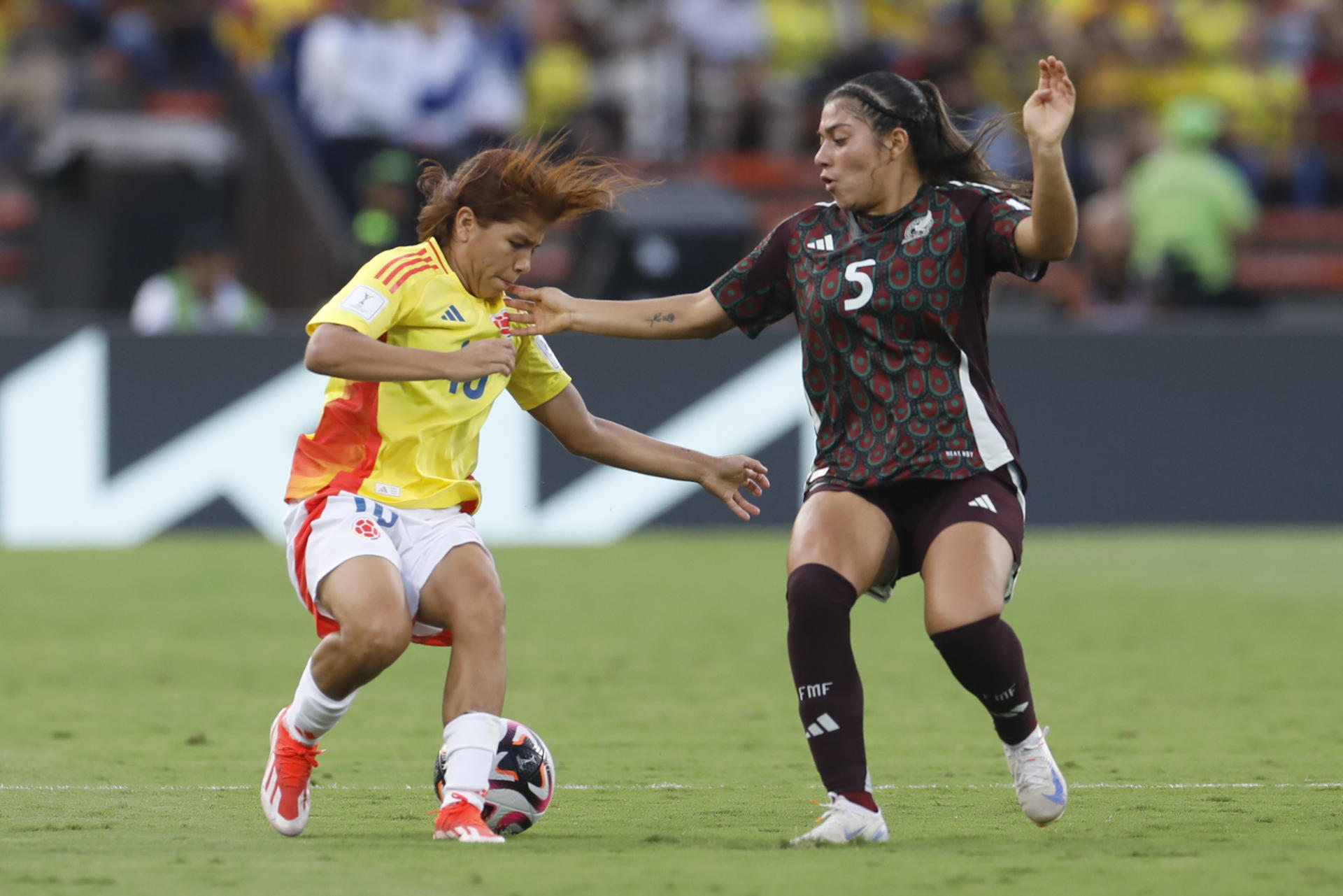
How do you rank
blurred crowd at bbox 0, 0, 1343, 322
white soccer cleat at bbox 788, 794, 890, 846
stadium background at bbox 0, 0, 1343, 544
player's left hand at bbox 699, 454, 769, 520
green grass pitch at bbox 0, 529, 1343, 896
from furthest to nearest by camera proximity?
blurred crowd at bbox 0, 0, 1343, 322 < stadium background at bbox 0, 0, 1343, 544 < player's left hand at bbox 699, 454, 769, 520 < white soccer cleat at bbox 788, 794, 890, 846 < green grass pitch at bbox 0, 529, 1343, 896

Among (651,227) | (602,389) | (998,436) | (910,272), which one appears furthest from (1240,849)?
(651,227)

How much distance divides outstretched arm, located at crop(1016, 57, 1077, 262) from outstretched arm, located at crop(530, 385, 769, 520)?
1.08 meters

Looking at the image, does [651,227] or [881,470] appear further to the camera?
[651,227]

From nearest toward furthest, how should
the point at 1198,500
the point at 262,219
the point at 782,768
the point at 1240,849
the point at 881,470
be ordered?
the point at 1240,849 → the point at 881,470 → the point at 782,768 → the point at 1198,500 → the point at 262,219

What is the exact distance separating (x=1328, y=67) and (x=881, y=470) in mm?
14566

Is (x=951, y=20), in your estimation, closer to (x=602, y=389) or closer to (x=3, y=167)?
(x=602, y=389)

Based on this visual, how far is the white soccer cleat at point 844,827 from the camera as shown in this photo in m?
4.87

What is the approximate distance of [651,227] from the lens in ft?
49.3

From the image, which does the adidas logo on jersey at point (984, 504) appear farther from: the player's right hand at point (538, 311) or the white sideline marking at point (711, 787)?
the player's right hand at point (538, 311)

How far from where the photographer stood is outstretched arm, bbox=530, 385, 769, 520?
18.7 feet

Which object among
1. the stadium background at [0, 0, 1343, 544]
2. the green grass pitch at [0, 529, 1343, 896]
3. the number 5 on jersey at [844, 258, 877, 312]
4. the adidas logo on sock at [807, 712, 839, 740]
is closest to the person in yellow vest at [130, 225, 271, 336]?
the stadium background at [0, 0, 1343, 544]

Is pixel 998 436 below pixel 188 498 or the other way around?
the other way around

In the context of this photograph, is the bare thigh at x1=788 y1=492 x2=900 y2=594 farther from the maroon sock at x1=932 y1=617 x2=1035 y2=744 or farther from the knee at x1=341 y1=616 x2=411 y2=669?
the knee at x1=341 y1=616 x2=411 y2=669

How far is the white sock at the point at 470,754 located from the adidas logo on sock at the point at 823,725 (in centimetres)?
79
